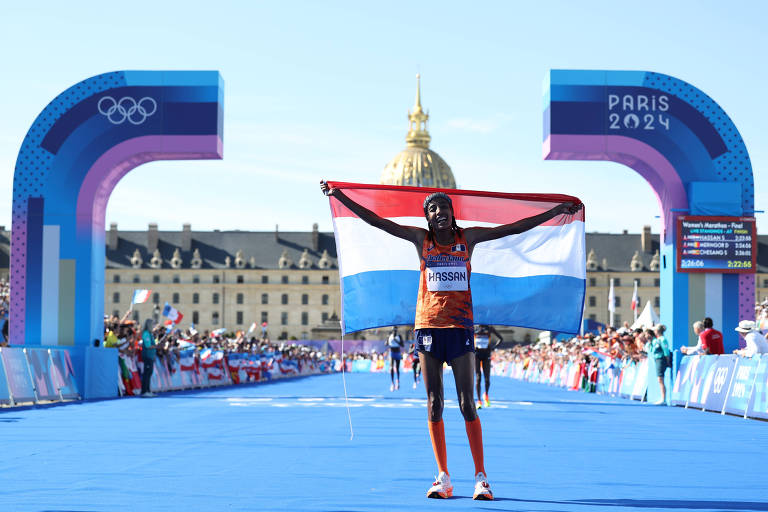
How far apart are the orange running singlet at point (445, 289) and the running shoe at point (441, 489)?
1083mm

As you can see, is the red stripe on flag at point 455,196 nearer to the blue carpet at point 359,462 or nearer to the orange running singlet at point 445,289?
the orange running singlet at point 445,289

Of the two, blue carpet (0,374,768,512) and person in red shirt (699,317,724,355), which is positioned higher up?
person in red shirt (699,317,724,355)

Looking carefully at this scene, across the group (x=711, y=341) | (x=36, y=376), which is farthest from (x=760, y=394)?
(x=36, y=376)

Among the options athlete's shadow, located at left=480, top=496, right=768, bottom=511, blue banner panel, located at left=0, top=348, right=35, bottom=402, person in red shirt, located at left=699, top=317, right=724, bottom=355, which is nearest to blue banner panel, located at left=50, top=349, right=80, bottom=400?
blue banner panel, located at left=0, top=348, right=35, bottom=402

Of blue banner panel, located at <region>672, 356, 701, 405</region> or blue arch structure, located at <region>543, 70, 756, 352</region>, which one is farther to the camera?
blue arch structure, located at <region>543, 70, 756, 352</region>

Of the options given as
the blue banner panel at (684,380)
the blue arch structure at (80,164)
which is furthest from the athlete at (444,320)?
the blue arch structure at (80,164)

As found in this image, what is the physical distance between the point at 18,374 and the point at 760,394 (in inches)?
528

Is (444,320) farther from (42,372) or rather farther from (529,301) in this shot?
(42,372)

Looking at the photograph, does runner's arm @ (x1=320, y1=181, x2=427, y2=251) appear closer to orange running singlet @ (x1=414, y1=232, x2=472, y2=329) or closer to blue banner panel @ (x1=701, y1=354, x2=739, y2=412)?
orange running singlet @ (x1=414, y1=232, x2=472, y2=329)

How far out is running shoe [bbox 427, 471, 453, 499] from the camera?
25.6 feet

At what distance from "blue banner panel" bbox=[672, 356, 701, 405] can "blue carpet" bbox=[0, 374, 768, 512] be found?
15.3 feet

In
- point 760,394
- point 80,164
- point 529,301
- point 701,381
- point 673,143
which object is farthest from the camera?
point 80,164

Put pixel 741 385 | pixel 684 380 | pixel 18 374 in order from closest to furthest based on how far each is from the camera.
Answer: pixel 741 385 < pixel 18 374 < pixel 684 380

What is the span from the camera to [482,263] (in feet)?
35.0
